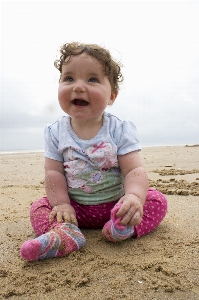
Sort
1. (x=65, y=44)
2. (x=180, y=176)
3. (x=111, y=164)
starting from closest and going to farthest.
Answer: (x=111, y=164)
(x=65, y=44)
(x=180, y=176)

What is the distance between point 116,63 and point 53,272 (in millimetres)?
1420

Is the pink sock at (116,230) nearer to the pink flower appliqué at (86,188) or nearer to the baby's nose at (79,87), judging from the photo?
the pink flower appliqué at (86,188)

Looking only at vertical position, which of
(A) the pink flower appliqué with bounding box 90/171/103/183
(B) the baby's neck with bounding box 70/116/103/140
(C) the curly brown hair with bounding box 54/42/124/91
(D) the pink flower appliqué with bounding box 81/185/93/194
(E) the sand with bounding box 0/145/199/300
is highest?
(C) the curly brown hair with bounding box 54/42/124/91

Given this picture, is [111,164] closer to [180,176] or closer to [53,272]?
[53,272]

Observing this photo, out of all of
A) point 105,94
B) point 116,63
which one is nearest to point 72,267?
point 105,94

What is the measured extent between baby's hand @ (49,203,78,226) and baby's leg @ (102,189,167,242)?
0.20 m

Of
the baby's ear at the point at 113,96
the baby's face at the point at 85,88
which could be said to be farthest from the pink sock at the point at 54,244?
the baby's ear at the point at 113,96

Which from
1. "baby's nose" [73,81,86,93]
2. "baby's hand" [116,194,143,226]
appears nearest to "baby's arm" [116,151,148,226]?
"baby's hand" [116,194,143,226]

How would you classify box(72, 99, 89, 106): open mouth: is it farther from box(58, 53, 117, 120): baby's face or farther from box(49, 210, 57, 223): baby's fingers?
box(49, 210, 57, 223): baby's fingers

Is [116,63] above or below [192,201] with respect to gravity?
above

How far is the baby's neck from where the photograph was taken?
83.7 inches

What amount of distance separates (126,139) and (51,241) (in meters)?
0.81

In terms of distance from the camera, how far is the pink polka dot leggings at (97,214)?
1874 mm

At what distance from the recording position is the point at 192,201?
2.62m
